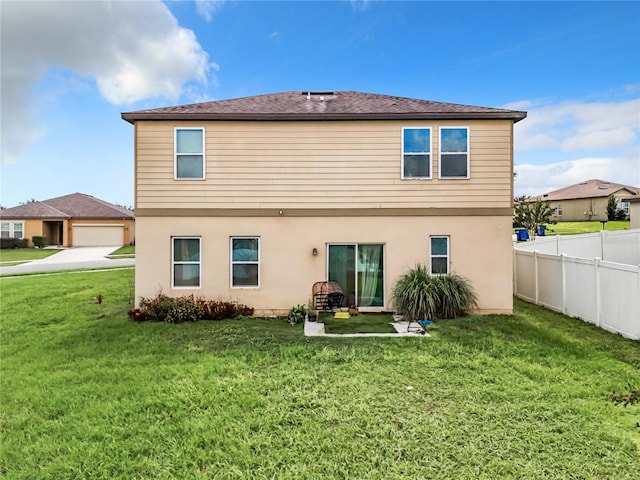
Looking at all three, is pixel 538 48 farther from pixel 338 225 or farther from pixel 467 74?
pixel 338 225

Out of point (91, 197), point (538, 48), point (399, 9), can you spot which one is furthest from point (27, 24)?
point (91, 197)

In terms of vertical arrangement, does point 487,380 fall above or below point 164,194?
below

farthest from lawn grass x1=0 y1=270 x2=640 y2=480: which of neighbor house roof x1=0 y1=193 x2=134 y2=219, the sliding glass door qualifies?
neighbor house roof x1=0 y1=193 x2=134 y2=219

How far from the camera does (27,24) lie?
11109mm

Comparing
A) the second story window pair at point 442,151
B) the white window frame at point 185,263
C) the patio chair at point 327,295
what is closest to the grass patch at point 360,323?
the patio chair at point 327,295

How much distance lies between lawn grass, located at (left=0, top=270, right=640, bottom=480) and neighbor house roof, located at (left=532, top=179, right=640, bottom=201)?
41.8 metres

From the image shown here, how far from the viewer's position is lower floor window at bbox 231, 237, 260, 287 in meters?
9.85

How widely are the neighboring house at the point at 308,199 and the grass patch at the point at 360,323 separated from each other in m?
0.66

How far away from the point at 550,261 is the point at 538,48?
11899 millimetres

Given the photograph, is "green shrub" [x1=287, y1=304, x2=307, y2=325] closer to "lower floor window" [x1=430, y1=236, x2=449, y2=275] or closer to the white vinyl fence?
"lower floor window" [x1=430, y1=236, x2=449, y2=275]

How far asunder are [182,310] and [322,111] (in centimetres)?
645

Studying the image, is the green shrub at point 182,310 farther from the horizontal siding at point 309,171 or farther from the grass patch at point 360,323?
→ the horizontal siding at point 309,171

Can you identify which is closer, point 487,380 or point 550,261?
point 487,380

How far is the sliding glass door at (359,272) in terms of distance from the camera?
32.7 feet
